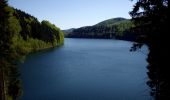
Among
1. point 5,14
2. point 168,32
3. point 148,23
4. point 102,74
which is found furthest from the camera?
point 102,74

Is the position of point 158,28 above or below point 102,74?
above

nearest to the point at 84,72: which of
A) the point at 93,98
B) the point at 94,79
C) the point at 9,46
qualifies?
the point at 94,79

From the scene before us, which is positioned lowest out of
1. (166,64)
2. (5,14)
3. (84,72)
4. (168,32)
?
(84,72)

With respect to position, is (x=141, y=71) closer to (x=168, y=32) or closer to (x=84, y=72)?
(x=84, y=72)

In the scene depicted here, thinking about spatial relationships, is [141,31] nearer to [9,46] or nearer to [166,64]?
[166,64]

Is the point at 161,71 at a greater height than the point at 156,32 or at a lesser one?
lesser

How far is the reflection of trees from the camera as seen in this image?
1245 cm

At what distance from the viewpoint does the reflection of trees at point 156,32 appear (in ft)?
40.8

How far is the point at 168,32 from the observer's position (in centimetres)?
1229

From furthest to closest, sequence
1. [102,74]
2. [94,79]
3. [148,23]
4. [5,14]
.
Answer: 1. [102,74]
2. [94,79]
3. [5,14]
4. [148,23]

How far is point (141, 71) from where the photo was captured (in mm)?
74125

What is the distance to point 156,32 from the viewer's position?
12.6 meters

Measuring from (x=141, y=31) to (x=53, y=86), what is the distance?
4570cm

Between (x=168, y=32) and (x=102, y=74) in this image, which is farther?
(x=102, y=74)
